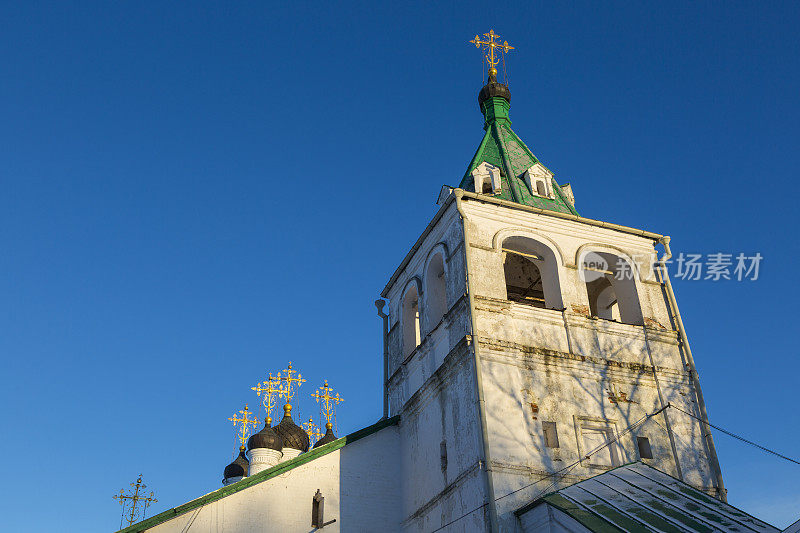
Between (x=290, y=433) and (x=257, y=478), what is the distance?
11114 mm

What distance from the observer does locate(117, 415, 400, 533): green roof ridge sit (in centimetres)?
1408

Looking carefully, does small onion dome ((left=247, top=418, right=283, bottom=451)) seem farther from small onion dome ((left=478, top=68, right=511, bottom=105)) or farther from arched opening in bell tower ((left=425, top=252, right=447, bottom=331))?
small onion dome ((left=478, top=68, right=511, bottom=105))

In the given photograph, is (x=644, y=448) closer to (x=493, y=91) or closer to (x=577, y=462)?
(x=577, y=462)

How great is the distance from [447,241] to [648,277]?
4.55 m

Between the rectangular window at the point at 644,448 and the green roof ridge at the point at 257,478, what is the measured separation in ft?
16.4

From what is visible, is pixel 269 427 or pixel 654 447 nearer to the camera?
pixel 654 447

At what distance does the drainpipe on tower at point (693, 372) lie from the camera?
14816 mm

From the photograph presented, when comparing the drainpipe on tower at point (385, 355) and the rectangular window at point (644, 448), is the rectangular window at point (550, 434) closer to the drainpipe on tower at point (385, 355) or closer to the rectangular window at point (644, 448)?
the rectangular window at point (644, 448)

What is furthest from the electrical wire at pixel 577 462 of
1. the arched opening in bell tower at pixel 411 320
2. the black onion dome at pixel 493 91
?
the black onion dome at pixel 493 91

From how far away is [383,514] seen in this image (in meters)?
15.5

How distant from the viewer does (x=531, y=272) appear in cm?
1900

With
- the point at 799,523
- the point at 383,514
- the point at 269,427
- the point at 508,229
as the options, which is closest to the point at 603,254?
the point at 508,229

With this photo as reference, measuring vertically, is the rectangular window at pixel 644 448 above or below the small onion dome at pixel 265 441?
below

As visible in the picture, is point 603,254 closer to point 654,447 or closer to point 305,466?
point 654,447
